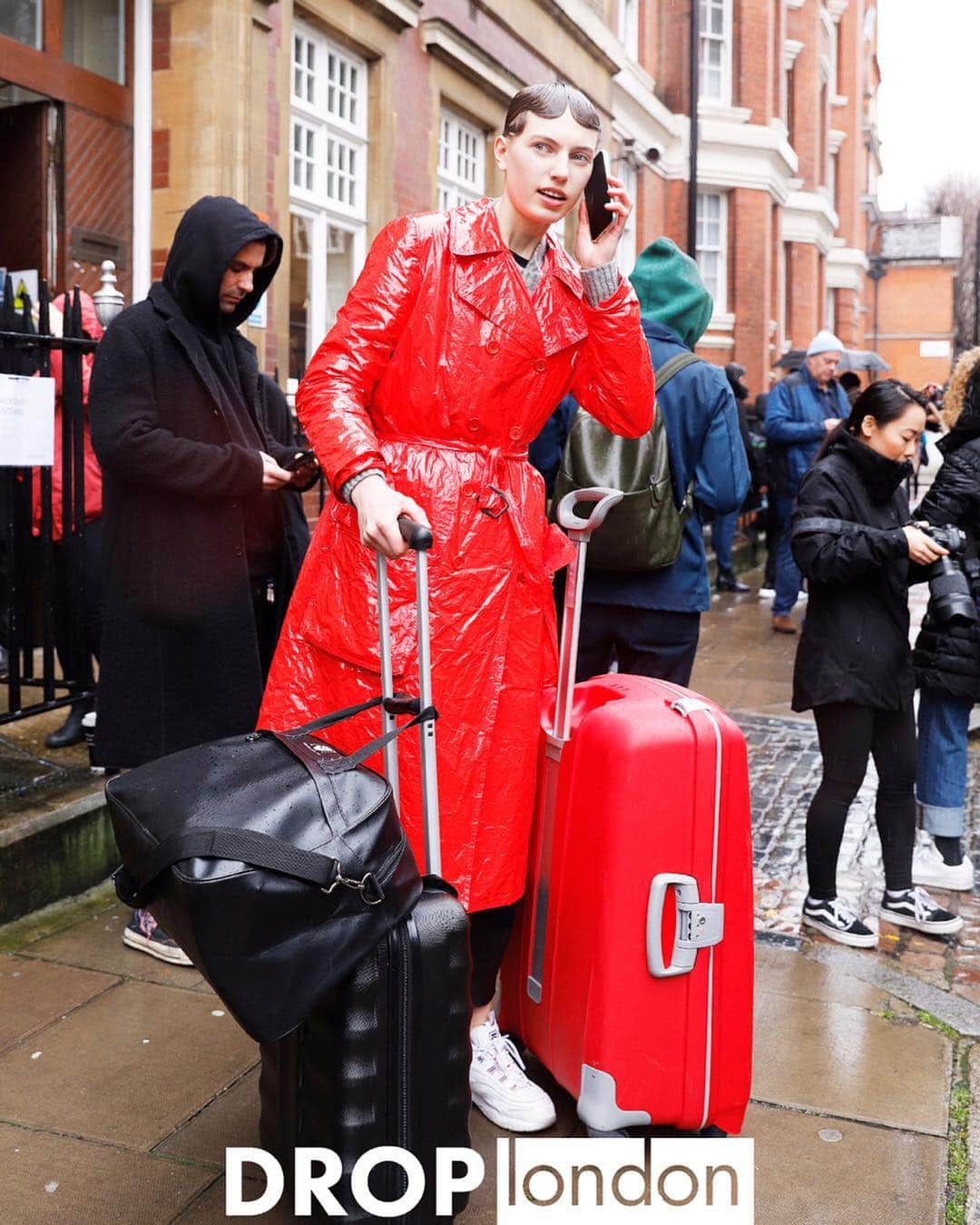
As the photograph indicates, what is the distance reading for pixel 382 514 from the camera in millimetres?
2379

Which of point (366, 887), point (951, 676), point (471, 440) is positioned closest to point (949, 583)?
point (951, 676)

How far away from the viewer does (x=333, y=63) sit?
32.8 ft

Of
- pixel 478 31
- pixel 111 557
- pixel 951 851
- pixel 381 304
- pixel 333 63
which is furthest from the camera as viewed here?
pixel 478 31

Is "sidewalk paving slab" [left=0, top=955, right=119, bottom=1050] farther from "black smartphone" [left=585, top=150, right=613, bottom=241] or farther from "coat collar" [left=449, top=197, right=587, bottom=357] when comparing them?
"black smartphone" [left=585, top=150, right=613, bottom=241]

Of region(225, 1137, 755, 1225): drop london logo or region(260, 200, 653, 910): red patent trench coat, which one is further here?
region(260, 200, 653, 910): red patent trench coat

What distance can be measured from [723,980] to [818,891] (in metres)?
1.68

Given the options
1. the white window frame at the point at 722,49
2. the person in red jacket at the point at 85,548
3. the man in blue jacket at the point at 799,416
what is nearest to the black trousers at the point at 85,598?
the person in red jacket at the point at 85,548

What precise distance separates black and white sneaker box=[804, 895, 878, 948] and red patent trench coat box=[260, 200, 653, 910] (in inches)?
70.2

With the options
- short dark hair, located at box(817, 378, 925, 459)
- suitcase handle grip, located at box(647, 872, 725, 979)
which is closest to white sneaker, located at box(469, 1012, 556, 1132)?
suitcase handle grip, located at box(647, 872, 725, 979)

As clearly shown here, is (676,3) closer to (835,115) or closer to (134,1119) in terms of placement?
(835,115)

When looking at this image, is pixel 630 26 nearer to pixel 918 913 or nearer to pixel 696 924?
pixel 918 913

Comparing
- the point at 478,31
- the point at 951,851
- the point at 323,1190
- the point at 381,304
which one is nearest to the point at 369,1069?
the point at 323,1190

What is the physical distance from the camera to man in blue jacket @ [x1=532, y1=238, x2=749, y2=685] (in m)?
3.96

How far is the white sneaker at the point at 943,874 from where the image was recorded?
4840mm
